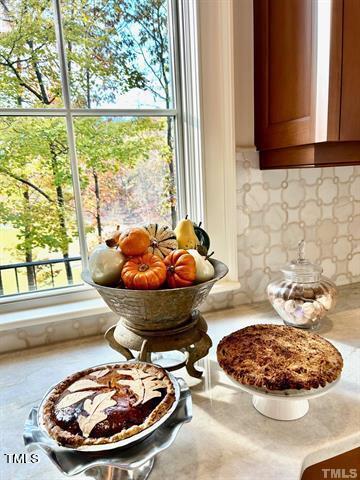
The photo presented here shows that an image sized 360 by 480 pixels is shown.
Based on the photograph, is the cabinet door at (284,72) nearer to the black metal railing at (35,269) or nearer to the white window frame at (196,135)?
the white window frame at (196,135)

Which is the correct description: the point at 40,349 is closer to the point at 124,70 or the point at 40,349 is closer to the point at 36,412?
the point at 36,412

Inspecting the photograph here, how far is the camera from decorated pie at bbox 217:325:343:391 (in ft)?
Result: 1.85

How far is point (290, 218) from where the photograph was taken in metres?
1.20

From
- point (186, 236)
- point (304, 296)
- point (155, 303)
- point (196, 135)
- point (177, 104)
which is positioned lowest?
point (304, 296)

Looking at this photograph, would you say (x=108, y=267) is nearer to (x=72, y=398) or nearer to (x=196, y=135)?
(x=72, y=398)

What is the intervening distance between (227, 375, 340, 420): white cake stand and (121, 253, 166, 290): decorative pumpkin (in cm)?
23

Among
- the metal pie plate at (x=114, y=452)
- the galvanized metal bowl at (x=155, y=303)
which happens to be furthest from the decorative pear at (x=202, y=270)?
the metal pie plate at (x=114, y=452)

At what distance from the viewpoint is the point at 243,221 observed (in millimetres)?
1144

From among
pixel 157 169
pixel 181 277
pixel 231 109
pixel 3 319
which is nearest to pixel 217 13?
pixel 231 109

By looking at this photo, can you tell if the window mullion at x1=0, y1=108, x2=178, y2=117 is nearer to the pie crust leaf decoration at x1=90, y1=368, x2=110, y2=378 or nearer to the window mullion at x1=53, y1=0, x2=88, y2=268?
the window mullion at x1=53, y1=0, x2=88, y2=268

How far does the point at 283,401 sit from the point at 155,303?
0.29m

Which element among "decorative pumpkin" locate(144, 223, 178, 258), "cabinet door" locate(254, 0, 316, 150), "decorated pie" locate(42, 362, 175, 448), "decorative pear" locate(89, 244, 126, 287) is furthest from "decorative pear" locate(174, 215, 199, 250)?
"cabinet door" locate(254, 0, 316, 150)

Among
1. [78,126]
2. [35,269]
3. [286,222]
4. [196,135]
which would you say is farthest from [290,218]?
[35,269]

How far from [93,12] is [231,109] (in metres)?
0.51
